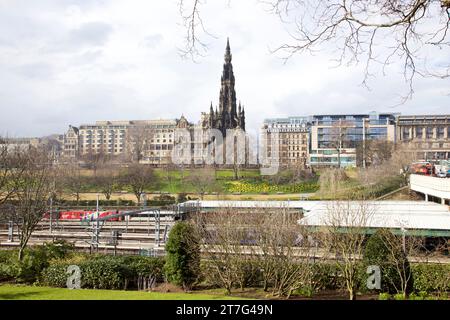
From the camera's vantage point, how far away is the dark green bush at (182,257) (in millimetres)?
13000

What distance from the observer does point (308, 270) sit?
A: 12523 millimetres

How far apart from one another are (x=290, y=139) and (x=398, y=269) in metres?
96.8

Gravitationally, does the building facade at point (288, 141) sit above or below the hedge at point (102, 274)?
above

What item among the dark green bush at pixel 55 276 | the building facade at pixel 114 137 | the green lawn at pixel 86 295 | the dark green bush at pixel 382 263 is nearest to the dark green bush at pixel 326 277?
the dark green bush at pixel 382 263

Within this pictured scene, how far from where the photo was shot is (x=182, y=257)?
42.7 ft

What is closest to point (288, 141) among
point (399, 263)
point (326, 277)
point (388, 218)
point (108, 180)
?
point (108, 180)

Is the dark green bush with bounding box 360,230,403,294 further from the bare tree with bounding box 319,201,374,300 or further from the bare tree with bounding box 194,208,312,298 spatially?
the bare tree with bounding box 194,208,312,298

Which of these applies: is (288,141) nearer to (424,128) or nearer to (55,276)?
(424,128)

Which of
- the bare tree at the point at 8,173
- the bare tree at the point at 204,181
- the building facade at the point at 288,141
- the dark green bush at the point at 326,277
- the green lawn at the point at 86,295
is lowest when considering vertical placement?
the dark green bush at the point at 326,277

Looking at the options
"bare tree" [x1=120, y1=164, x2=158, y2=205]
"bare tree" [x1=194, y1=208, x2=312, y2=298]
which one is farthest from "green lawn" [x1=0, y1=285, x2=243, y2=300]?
"bare tree" [x1=120, y1=164, x2=158, y2=205]

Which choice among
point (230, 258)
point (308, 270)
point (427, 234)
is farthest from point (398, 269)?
point (427, 234)

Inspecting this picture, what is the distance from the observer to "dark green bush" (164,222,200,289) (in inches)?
512

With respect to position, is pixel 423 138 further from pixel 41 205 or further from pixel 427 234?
pixel 41 205

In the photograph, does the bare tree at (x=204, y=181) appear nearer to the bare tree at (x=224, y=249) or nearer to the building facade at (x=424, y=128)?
the bare tree at (x=224, y=249)
